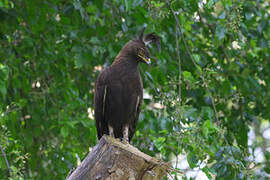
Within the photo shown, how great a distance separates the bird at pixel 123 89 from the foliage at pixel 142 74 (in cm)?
21

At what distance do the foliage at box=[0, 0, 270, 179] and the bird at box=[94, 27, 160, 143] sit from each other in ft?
0.70

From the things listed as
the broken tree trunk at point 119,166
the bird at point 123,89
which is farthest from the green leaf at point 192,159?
the broken tree trunk at point 119,166

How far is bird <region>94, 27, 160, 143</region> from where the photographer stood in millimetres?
4461

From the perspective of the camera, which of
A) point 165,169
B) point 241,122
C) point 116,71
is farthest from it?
point 241,122

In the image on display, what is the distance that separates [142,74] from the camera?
5121mm

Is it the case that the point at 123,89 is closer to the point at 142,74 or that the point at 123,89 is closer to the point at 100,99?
the point at 100,99

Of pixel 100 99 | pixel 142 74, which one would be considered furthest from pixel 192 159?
pixel 142 74

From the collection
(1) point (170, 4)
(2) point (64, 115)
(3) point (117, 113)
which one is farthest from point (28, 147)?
(1) point (170, 4)

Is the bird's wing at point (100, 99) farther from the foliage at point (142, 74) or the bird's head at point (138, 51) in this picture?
the bird's head at point (138, 51)

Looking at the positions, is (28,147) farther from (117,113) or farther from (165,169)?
(165,169)

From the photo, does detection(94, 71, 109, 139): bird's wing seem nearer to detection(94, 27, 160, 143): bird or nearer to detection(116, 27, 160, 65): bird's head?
detection(94, 27, 160, 143): bird

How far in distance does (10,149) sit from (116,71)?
1292mm

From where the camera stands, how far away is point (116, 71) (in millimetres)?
4480

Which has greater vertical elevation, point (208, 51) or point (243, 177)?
point (208, 51)
